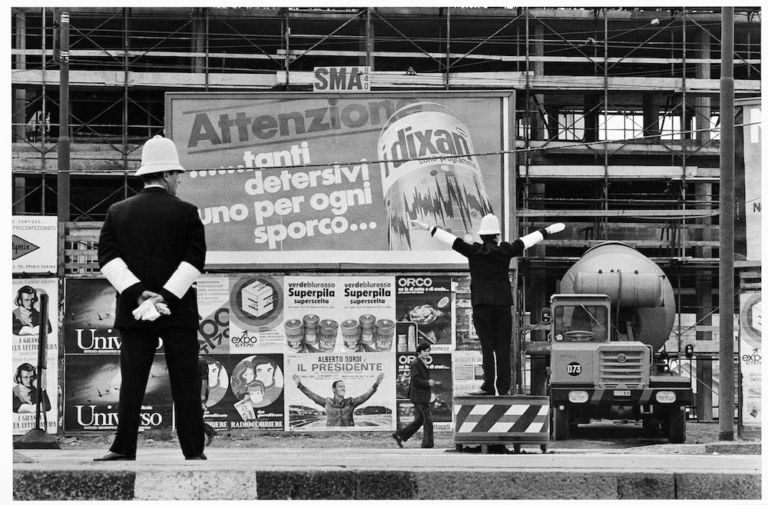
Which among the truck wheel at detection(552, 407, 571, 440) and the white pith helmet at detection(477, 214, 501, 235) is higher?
the white pith helmet at detection(477, 214, 501, 235)

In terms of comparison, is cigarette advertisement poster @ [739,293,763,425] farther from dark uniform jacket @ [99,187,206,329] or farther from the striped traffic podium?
dark uniform jacket @ [99,187,206,329]

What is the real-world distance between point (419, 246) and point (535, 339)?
960 cm

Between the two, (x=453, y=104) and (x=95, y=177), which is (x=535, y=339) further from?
(x=95, y=177)

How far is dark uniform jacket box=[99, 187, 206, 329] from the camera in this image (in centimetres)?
795

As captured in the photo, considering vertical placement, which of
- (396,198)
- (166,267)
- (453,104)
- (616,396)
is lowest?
(616,396)

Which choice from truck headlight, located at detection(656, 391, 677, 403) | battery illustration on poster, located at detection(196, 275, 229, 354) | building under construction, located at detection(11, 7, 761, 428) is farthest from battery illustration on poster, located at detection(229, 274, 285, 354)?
building under construction, located at detection(11, 7, 761, 428)

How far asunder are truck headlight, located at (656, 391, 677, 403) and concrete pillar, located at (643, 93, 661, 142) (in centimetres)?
1696

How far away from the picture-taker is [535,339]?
114ft

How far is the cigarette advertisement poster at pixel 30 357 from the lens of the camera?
24672 mm

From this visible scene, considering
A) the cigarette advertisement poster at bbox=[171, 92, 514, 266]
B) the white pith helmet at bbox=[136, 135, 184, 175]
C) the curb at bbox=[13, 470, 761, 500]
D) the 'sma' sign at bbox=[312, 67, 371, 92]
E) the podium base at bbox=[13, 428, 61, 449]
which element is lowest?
the podium base at bbox=[13, 428, 61, 449]

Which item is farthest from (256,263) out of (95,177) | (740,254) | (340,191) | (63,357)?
(95,177)

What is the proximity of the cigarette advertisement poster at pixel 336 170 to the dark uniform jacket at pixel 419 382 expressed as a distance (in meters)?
5.00

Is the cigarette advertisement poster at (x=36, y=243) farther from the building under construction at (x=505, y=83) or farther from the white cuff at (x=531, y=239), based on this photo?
the white cuff at (x=531, y=239)

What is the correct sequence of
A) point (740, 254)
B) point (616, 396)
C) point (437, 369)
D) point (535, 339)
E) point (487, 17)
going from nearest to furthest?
point (616, 396)
point (437, 369)
point (740, 254)
point (535, 339)
point (487, 17)
